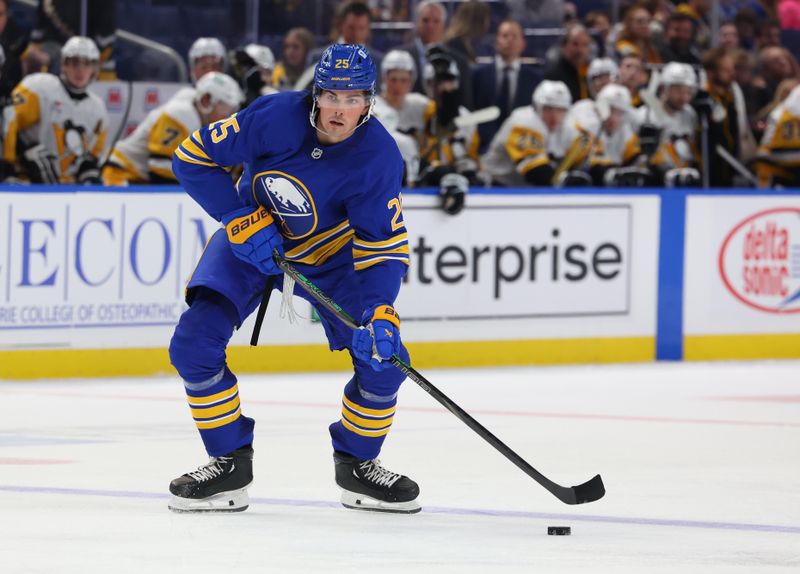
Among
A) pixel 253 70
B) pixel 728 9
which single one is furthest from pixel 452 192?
pixel 728 9

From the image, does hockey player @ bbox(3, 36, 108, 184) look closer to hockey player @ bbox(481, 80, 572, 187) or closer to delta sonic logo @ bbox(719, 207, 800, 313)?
hockey player @ bbox(481, 80, 572, 187)

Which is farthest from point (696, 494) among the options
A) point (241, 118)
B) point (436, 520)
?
point (241, 118)

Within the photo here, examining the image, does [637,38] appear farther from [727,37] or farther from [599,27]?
[727,37]

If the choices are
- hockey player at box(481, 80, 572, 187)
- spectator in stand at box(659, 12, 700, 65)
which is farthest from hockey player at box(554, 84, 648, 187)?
spectator in stand at box(659, 12, 700, 65)

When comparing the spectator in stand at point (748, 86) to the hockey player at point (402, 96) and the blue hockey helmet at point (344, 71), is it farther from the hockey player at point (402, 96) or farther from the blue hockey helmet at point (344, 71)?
the blue hockey helmet at point (344, 71)

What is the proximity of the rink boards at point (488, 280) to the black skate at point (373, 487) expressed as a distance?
10.4 feet

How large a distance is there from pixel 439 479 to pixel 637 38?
564 centimetres

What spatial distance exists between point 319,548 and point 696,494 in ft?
→ 4.86

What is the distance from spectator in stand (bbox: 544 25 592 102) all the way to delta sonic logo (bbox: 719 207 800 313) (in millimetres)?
1327

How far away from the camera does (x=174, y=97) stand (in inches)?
324

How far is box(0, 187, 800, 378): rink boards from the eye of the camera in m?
7.50

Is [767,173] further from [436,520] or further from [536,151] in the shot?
[436,520]

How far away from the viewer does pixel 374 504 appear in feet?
15.2

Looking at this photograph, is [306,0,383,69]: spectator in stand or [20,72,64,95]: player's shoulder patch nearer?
[20,72,64,95]: player's shoulder patch
